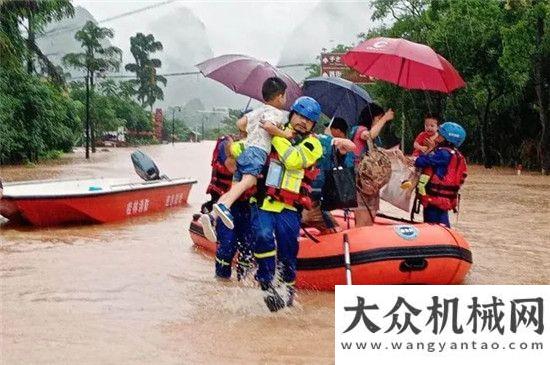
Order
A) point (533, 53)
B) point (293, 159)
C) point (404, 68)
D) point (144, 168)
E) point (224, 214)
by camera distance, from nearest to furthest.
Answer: point (224, 214)
point (293, 159)
point (404, 68)
point (144, 168)
point (533, 53)

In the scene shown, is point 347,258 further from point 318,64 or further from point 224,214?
point 318,64

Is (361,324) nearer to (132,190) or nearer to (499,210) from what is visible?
(132,190)

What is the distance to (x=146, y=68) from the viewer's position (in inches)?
2427

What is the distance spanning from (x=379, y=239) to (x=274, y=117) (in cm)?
117

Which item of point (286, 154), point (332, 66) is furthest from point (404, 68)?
point (332, 66)

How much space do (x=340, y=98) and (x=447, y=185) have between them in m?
1.07

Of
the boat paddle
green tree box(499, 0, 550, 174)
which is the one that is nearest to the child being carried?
the boat paddle

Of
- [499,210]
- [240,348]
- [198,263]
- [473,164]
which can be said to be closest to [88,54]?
[473,164]

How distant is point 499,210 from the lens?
10.8 meters

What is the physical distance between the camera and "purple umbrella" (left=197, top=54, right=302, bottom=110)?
5.31 metres

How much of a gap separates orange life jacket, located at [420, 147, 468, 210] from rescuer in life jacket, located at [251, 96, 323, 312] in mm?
1338

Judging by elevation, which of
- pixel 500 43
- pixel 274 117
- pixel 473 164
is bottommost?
pixel 473 164

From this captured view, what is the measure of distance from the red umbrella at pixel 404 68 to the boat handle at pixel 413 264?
1.50m

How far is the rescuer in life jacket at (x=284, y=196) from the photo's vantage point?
411cm
